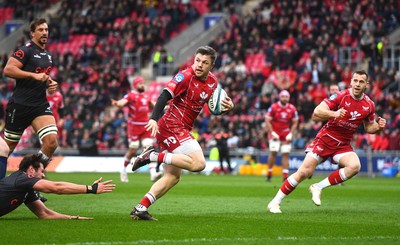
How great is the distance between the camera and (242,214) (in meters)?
13.5

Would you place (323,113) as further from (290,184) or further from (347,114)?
(290,184)

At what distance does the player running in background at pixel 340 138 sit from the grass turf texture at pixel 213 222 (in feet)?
1.68

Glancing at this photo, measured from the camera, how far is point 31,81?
14078 millimetres

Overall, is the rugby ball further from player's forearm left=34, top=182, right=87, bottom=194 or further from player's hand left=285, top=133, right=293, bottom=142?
player's hand left=285, top=133, right=293, bottom=142

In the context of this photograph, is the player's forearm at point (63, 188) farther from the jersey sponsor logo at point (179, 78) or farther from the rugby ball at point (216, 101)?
the rugby ball at point (216, 101)

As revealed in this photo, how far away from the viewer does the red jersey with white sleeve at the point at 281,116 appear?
25781 mm

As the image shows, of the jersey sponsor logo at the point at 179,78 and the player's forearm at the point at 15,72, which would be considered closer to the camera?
the jersey sponsor logo at the point at 179,78

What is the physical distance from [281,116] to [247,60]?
15.3m

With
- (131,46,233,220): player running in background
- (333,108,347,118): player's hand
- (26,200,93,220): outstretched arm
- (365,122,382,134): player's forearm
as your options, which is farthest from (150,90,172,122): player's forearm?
(365,122,382,134): player's forearm

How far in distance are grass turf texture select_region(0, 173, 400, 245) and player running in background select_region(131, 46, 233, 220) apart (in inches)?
21.5

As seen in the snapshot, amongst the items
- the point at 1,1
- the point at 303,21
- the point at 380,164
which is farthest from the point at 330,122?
the point at 1,1

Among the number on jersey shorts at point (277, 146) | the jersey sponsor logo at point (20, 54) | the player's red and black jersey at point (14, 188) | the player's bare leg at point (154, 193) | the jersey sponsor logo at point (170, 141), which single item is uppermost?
the jersey sponsor logo at point (20, 54)

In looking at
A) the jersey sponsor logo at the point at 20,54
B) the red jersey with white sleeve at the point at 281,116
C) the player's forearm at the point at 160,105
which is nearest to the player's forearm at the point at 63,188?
the player's forearm at the point at 160,105

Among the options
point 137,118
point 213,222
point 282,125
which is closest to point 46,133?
point 213,222
